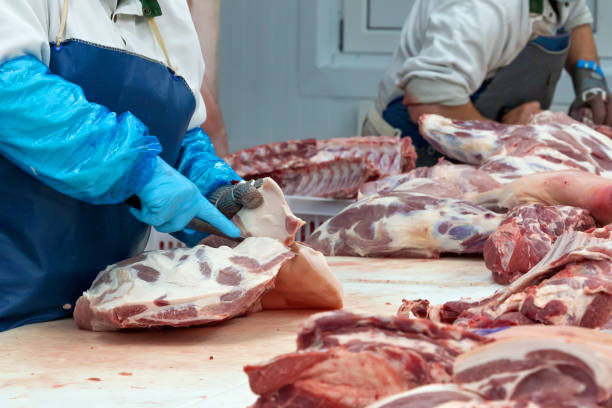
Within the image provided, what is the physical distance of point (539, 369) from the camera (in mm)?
767

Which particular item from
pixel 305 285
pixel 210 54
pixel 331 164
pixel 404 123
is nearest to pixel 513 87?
pixel 404 123

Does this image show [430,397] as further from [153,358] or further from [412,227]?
[412,227]

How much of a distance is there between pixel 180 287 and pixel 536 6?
9.12 ft

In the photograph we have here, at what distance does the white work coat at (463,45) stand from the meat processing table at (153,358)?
1.87 m

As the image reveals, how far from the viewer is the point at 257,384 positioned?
2.81 ft

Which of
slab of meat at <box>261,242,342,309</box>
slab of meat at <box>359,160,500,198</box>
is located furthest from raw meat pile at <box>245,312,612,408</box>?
slab of meat at <box>359,160,500,198</box>

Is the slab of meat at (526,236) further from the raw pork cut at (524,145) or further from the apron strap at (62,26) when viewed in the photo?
the apron strap at (62,26)

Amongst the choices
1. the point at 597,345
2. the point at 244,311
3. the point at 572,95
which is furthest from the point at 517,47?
the point at 597,345

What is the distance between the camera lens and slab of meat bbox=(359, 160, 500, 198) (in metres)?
2.53

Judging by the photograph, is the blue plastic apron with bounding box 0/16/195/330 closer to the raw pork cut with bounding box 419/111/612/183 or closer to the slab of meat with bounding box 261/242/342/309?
the slab of meat with bounding box 261/242/342/309

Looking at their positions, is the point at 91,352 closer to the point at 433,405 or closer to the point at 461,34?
the point at 433,405

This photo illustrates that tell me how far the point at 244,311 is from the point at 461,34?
7.56 feet

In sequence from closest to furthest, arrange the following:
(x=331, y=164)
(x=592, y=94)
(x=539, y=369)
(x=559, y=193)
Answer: (x=539, y=369)
(x=559, y=193)
(x=331, y=164)
(x=592, y=94)

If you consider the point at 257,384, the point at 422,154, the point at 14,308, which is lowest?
the point at 422,154
